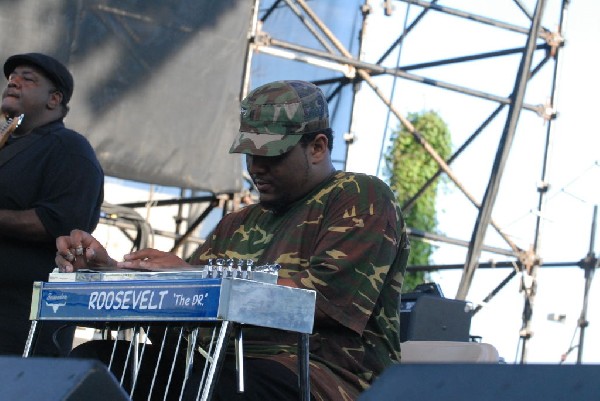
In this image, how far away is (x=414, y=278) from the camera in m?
16.6

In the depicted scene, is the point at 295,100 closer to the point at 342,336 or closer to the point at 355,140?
the point at 342,336

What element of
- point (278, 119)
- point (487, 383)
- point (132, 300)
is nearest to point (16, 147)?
point (278, 119)

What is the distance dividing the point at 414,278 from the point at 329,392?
44.0 feet

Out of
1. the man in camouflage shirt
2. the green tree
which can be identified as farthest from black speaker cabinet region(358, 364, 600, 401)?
the green tree

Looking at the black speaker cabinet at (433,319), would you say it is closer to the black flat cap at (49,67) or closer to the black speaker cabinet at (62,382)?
the black flat cap at (49,67)

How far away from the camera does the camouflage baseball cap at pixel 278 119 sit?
11.8ft

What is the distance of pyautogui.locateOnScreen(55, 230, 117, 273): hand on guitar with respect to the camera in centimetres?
350

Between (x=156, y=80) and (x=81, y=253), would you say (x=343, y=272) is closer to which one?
(x=81, y=253)

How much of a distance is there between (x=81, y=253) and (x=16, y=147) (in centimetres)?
131

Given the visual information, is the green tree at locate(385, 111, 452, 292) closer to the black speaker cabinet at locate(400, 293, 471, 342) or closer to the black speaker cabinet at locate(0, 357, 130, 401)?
the black speaker cabinet at locate(400, 293, 471, 342)

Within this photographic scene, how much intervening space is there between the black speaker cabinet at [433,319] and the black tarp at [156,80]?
8.98 feet

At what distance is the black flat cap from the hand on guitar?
143cm

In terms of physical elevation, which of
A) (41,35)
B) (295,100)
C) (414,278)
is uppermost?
(41,35)

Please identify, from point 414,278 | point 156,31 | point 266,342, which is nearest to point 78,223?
point 266,342
